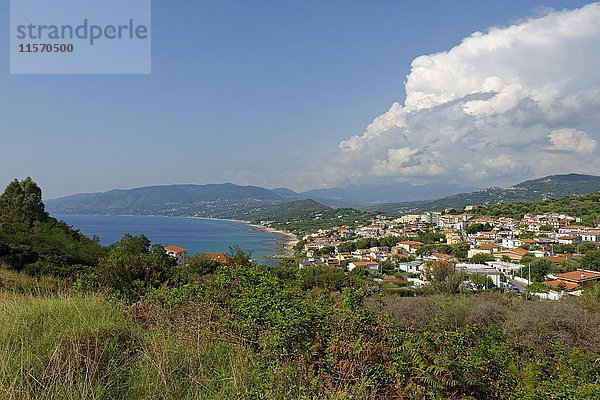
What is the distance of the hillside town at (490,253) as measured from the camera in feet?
89.7

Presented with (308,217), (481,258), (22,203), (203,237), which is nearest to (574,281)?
(481,258)

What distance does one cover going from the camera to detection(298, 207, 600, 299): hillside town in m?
27.3

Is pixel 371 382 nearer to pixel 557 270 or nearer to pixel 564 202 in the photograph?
pixel 557 270

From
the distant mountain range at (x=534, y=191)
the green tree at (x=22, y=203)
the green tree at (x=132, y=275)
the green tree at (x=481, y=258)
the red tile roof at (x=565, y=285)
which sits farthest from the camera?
the distant mountain range at (x=534, y=191)

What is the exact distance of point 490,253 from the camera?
41844mm

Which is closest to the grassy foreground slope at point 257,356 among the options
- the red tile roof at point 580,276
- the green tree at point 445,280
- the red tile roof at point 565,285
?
the green tree at point 445,280

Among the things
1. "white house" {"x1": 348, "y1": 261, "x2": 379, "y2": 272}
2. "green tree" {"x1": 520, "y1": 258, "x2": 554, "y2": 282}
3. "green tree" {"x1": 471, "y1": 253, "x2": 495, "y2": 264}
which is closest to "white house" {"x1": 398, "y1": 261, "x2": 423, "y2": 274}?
"white house" {"x1": 348, "y1": 261, "x2": 379, "y2": 272}

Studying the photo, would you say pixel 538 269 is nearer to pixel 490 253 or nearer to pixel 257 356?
pixel 490 253

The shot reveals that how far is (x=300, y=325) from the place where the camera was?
283 centimetres

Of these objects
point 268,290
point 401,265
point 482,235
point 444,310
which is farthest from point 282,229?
point 268,290

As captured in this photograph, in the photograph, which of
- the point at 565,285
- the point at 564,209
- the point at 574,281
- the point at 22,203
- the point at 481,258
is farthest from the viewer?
the point at 564,209

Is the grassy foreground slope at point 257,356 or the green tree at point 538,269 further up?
the grassy foreground slope at point 257,356

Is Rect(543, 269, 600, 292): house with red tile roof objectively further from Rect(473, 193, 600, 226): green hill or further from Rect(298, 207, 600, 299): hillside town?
Rect(473, 193, 600, 226): green hill

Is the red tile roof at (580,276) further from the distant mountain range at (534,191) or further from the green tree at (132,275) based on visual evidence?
the distant mountain range at (534,191)
